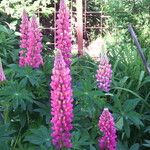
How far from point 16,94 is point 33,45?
0.43m

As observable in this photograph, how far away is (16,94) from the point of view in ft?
9.27

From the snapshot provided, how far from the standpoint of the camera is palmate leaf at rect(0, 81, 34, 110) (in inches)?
110

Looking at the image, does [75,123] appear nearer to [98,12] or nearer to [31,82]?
[31,82]

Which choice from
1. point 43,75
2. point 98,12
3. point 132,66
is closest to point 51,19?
point 98,12

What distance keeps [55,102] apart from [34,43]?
1.05 metres

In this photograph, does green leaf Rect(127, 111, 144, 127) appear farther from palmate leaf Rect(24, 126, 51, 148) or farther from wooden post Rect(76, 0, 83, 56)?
wooden post Rect(76, 0, 83, 56)

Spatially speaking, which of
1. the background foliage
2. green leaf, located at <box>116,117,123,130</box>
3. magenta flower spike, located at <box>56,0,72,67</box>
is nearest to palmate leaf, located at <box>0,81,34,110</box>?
the background foliage

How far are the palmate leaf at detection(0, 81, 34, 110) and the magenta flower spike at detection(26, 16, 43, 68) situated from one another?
253 millimetres

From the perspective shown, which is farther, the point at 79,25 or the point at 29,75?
Answer: the point at 79,25

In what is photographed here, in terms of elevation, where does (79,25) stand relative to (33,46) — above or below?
below

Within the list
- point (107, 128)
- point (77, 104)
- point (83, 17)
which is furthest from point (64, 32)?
point (83, 17)

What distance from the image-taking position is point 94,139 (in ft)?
9.95

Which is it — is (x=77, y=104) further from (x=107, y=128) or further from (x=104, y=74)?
(x=107, y=128)

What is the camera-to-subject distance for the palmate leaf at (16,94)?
280cm
